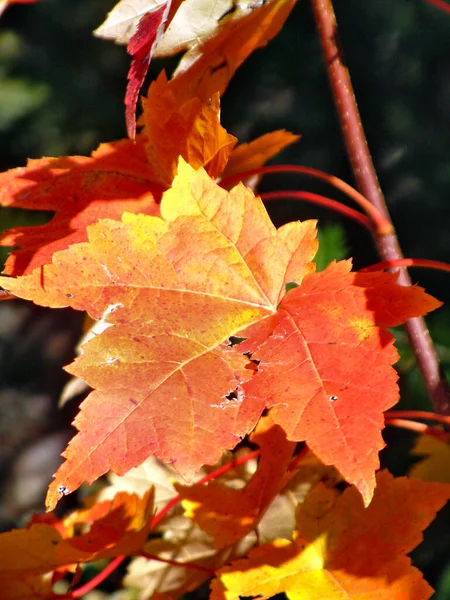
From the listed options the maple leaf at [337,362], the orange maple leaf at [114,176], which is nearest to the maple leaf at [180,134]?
the orange maple leaf at [114,176]

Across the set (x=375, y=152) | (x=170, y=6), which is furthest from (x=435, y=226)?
(x=170, y=6)

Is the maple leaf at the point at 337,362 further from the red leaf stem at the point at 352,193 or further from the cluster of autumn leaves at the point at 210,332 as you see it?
the red leaf stem at the point at 352,193

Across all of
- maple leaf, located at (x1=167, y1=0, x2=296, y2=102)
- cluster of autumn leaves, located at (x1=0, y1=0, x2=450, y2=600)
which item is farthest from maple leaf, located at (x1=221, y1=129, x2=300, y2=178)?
maple leaf, located at (x1=167, y1=0, x2=296, y2=102)

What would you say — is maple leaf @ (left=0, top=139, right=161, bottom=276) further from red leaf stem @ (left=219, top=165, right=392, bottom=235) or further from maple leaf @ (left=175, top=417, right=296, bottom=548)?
maple leaf @ (left=175, top=417, right=296, bottom=548)

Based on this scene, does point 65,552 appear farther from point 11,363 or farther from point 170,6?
point 11,363

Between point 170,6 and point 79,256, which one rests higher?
point 170,6

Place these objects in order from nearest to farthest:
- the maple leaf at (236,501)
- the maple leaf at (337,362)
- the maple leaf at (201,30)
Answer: the maple leaf at (337,362), the maple leaf at (201,30), the maple leaf at (236,501)
